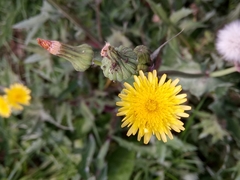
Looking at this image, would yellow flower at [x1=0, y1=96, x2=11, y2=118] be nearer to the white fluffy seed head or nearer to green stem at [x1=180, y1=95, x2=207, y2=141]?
green stem at [x1=180, y1=95, x2=207, y2=141]

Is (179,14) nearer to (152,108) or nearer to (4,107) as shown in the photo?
(152,108)

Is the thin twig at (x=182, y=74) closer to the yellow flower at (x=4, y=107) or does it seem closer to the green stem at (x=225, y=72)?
the green stem at (x=225, y=72)

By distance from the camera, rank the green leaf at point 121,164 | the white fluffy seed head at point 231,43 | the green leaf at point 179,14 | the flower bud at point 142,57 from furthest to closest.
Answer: the green leaf at point 121,164
the green leaf at point 179,14
the white fluffy seed head at point 231,43
the flower bud at point 142,57

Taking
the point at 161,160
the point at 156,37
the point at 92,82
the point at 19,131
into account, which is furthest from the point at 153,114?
the point at 19,131

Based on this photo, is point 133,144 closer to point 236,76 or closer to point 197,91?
point 197,91

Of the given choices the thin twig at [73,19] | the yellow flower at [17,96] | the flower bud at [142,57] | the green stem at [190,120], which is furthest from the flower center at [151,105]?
the yellow flower at [17,96]

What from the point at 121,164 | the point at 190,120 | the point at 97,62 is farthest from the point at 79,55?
the point at 121,164
